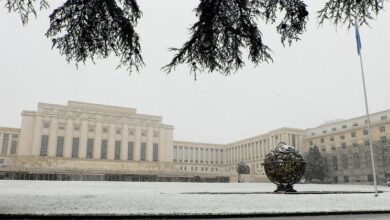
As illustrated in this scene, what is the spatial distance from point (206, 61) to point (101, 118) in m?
75.5

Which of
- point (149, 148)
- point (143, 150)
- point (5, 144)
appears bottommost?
point (143, 150)

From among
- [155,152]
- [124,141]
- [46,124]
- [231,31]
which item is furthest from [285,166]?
[155,152]

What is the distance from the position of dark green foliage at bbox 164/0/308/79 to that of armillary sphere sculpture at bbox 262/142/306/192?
30.3 feet

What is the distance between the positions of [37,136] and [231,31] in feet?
241

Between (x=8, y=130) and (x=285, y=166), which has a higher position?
(x=8, y=130)

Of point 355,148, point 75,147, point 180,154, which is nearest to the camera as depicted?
point 355,148

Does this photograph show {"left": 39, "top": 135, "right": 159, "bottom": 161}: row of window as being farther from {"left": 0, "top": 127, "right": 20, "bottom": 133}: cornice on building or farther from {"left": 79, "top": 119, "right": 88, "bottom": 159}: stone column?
{"left": 0, "top": 127, "right": 20, "bottom": 133}: cornice on building

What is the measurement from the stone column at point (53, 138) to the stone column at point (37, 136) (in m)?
2.17

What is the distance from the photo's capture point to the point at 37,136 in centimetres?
7162

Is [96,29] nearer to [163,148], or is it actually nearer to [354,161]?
[354,161]

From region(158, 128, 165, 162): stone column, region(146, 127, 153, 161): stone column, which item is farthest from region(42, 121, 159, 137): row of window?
region(146, 127, 153, 161): stone column

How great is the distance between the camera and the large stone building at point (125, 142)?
63.6 m

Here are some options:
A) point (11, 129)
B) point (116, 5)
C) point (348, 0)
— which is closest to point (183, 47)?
point (116, 5)

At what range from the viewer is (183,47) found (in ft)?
23.6
